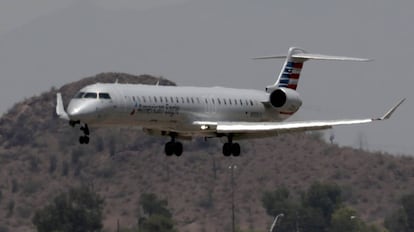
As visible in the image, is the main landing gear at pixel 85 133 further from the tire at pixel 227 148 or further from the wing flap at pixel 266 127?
the tire at pixel 227 148

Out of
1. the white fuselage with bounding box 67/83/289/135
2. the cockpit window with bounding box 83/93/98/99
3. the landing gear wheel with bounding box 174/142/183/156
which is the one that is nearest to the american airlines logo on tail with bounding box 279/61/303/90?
the white fuselage with bounding box 67/83/289/135

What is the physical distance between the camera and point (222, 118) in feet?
267

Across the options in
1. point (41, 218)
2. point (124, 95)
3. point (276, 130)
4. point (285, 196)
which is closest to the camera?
point (124, 95)

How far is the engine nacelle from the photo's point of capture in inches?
3278

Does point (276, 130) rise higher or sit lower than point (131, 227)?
lower

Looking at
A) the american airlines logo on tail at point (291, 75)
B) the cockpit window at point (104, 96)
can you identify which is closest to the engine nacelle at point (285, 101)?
the american airlines logo on tail at point (291, 75)

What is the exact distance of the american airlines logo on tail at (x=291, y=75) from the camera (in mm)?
86619

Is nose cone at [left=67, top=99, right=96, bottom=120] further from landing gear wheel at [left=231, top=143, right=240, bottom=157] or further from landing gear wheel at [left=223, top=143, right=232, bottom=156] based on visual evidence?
landing gear wheel at [left=231, top=143, right=240, bottom=157]

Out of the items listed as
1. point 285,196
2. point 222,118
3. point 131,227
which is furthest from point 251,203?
point 222,118

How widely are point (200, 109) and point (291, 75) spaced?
883 cm

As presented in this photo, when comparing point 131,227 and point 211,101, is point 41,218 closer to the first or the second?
point 131,227

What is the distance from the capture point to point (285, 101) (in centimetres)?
8319

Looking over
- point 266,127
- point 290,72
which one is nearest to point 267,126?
point 266,127

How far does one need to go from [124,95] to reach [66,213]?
10769cm
